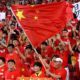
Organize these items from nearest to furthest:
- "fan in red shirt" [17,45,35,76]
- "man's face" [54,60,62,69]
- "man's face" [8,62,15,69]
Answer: "man's face" [54,60,62,69] < "man's face" [8,62,15,69] < "fan in red shirt" [17,45,35,76]

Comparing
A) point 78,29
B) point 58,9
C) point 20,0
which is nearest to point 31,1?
point 20,0

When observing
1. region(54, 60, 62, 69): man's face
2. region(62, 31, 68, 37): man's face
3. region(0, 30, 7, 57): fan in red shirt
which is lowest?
region(0, 30, 7, 57): fan in red shirt

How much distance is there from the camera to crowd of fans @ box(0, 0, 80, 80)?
945cm

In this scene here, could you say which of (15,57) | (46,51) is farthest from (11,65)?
(46,51)

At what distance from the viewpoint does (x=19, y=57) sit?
35.3 feet

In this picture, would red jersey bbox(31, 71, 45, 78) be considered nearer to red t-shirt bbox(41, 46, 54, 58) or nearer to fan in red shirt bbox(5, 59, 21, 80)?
fan in red shirt bbox(5, 59, 21, 80)

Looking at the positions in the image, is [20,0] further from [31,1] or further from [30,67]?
[30,67]

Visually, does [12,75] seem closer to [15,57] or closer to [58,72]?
[15,57]

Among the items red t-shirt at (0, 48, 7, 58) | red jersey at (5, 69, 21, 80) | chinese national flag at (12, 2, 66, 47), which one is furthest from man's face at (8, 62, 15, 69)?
red t-shirt at (0, 48, 7, 58)

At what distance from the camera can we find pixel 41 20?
370 inches

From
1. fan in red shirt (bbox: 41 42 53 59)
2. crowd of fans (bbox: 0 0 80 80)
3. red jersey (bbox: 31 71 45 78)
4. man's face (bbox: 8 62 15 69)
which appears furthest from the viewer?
fan in red shirt (bbox: 41 42 53 59)

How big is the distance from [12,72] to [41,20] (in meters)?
1.40

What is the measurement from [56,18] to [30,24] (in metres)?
0.59

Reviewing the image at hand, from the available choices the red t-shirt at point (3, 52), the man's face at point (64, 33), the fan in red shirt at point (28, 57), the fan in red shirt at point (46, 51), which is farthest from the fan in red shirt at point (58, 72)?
the man's face at point (64, 33)
